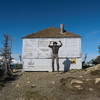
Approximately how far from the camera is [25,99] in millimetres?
8445

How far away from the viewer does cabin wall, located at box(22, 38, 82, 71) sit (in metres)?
24.8

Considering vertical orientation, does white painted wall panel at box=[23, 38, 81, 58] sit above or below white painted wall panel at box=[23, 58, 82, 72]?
above

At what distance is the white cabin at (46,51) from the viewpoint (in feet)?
81.3

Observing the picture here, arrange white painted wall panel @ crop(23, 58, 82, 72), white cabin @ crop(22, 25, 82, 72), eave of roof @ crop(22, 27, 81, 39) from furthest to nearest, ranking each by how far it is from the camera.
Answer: eave of roof @ crop(22, 27, 81, 39) → white painted wall panel @ crop(23, 58, 82, 72) → white cabin @ crop(22, 25, 82, 72)

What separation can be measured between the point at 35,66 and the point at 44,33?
251 inches

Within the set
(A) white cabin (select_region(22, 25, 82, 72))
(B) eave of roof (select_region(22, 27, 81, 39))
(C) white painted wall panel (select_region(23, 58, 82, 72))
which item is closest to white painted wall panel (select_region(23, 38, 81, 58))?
(A) white cabin (select_region(22, 25, 82, 72))

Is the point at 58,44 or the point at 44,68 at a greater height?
the point at 58,44

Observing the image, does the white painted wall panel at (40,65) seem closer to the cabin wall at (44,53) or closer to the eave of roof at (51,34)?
the cabin wall at (44,53)

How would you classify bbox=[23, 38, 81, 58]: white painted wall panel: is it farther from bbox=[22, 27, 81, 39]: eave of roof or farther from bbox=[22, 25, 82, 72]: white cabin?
bbox=[22, 27, 81, 39]: eave of roof

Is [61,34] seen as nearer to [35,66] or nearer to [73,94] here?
[35,66]

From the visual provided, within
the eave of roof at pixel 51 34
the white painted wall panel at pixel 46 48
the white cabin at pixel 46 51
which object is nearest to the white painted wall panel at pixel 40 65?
the white cabin at pixel 46 51

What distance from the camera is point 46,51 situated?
25109 millimetres

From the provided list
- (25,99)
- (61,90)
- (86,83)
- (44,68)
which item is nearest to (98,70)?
(86,83)

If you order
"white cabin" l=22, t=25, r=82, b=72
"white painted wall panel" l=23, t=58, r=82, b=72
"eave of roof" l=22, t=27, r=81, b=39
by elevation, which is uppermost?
"eave of roof" l=22, t=27, r=81, b=39
